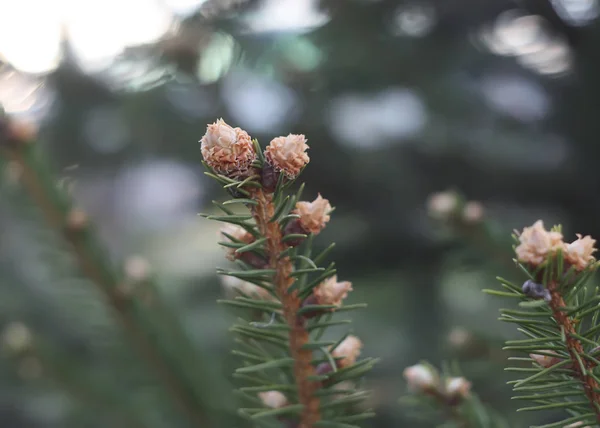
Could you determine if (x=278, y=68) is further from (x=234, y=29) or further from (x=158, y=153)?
(x=158, y=153)

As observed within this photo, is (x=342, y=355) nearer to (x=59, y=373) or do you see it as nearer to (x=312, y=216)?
(x=312, y=216)

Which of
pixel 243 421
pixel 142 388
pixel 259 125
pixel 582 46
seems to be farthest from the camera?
pixel 259 125

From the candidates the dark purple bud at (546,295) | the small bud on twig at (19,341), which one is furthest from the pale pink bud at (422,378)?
the small bud on twig at (19,341)

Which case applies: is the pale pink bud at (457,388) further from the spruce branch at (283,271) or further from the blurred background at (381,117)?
the blurred background at (381,117)

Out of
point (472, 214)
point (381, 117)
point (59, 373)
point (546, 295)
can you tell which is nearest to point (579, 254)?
point (546, 295)

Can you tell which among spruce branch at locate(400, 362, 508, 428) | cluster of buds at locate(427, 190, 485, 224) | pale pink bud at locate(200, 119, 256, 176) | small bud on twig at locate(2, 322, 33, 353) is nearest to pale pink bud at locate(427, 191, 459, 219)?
cluster of buds at locate(427, 190, 485, 224)

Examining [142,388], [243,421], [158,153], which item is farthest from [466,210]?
[158,153]
